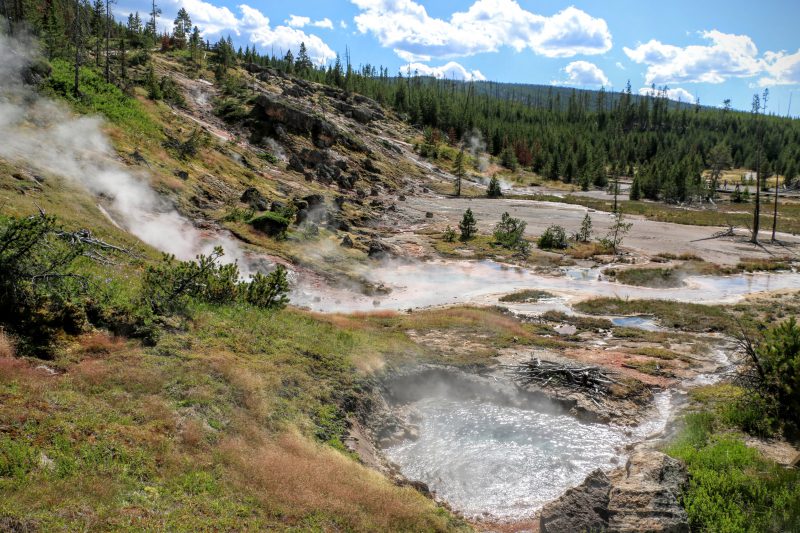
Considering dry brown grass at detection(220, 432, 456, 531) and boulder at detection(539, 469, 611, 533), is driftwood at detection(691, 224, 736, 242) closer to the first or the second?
boulder at detection(539, 469, 611, 533)

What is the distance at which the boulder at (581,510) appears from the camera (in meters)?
10.8

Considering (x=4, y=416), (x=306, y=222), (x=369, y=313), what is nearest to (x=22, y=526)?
(x=4, y=416)

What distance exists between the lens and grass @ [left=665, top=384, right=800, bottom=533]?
9.64 m

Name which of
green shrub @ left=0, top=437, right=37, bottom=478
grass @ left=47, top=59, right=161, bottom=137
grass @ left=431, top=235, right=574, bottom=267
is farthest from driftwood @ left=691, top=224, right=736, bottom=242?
green shrub @ left=0, top=437, right=37, bottom=478

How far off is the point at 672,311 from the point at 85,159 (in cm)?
3938

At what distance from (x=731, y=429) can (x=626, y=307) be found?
21583 millimetres

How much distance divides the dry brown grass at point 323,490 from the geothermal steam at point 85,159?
2178cm

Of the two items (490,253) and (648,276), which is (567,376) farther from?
(490,253)

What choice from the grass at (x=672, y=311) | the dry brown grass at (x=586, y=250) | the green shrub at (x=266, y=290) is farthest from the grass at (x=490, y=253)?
the green shrub at (x=266, y=290)

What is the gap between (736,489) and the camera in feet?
34.8

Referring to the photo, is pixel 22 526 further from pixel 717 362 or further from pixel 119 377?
pixel 717 362

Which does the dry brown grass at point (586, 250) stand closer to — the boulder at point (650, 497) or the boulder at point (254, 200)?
the boulder at point (254, 200)

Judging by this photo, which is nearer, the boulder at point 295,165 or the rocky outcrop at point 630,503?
the rocky outcrop at point 630,503

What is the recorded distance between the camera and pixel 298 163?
71.6 meters
